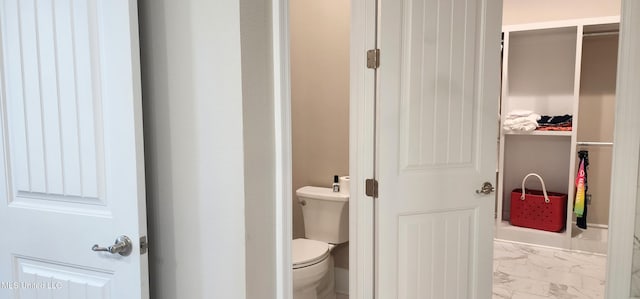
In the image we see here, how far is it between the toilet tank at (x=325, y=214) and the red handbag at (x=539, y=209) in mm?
2018

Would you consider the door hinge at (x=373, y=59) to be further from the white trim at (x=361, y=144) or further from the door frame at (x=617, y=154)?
the door frame at (x=617, y=154)

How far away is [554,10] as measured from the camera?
12.0 ft

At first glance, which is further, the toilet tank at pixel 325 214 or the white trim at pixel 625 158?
the toilet tank at pixel 325 214

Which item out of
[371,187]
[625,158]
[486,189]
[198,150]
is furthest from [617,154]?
[198,150]

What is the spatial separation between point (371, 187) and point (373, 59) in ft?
1.95

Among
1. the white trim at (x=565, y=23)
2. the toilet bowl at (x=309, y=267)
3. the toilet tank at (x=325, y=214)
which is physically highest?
the white trim at (x=565, y=23)

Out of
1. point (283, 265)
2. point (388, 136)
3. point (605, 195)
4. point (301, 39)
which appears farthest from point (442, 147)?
point (605, 195)

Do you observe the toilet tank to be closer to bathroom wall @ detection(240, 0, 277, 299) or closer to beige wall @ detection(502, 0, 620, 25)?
bathroom wall @ detection(240, 0, 277, 299)

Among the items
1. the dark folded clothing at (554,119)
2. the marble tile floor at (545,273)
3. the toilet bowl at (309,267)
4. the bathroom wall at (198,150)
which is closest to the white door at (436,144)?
the toilet bowl at (309,267)

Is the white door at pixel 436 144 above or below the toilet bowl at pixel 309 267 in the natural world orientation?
above

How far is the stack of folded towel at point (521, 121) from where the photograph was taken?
11.9 feet

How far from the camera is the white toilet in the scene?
2.37 meters

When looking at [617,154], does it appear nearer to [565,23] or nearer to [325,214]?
[325,214]

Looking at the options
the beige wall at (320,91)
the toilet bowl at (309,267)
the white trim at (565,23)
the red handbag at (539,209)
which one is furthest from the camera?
the red handbag at (539,209)
